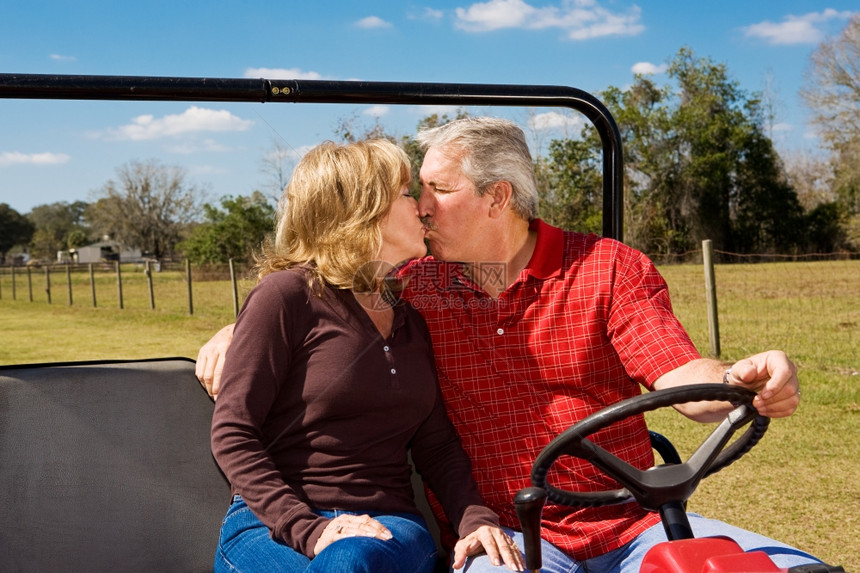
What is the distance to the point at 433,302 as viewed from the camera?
2105 mm

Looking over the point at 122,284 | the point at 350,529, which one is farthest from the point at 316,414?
the point at 122,284

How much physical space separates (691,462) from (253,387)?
89cm

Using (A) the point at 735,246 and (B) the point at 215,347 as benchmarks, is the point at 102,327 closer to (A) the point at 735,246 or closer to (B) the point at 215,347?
(B) the point at 215,347

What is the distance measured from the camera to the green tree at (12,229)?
2847 inches

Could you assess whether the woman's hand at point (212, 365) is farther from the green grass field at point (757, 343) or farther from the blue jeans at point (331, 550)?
the green grass field at point (757, 343)

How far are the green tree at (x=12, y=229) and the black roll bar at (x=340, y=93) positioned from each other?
74.8 meters

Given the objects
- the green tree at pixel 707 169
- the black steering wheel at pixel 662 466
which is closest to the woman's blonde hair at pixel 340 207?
the black steering wheel at pixel 662 466

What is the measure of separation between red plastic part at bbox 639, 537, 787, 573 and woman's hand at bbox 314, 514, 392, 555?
1.73ft

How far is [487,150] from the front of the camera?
2.14 m

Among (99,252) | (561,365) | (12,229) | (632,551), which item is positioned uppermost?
(12,229)

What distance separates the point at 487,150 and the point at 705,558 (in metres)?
1.19

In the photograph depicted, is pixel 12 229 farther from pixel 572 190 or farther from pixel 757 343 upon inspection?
pixel 757 343

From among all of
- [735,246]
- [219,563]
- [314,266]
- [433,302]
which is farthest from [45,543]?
[735,246]

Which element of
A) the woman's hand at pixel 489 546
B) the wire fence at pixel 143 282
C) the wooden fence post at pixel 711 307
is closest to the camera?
the woman's hand at pixel 489 546
